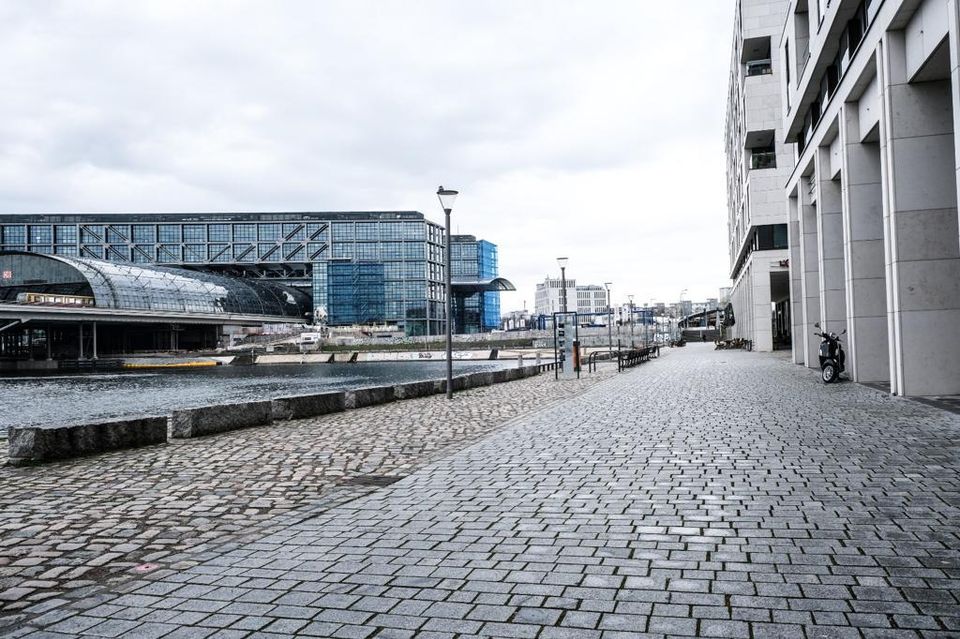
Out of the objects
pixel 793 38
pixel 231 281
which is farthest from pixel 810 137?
pixel 231 281

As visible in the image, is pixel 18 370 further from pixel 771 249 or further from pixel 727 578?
pixel 727 578

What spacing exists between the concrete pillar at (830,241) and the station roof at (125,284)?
9665 centimetres

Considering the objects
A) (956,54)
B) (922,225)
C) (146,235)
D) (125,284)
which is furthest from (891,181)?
(146,235)

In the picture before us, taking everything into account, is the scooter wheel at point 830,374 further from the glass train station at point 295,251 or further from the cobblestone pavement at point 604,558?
the glass train station at point 295,251

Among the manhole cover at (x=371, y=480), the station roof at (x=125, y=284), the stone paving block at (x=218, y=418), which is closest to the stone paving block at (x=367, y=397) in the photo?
the stone paving block at (x=218, y=418)

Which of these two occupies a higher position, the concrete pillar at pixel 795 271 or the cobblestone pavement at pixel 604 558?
the concrete pillar at pixel 795 271

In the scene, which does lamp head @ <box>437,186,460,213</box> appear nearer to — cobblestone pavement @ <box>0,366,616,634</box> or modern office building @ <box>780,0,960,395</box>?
cobblestone pavement @ <box>0,366,616,634</box>

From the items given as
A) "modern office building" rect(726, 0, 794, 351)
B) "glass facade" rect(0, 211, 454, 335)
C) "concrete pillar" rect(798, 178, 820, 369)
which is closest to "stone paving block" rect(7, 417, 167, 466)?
"concrete pillar" rect(798, 178, 820, 369)

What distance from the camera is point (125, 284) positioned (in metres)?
104

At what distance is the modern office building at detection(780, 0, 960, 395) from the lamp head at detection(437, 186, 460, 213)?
977cm

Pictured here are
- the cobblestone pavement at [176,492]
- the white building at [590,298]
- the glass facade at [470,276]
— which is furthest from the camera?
the white building at [590,298]

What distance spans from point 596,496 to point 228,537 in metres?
3.11

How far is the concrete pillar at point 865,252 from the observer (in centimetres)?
1945

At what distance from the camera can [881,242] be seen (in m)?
19.4
